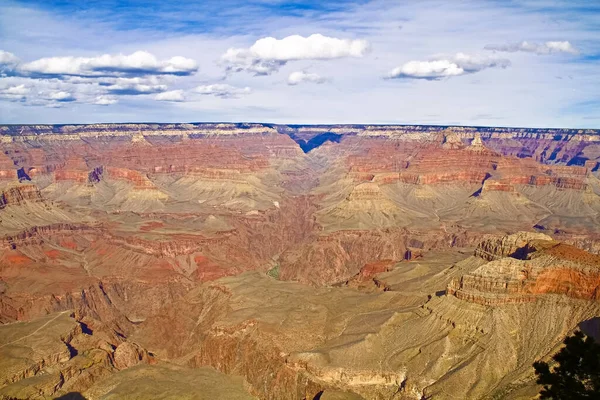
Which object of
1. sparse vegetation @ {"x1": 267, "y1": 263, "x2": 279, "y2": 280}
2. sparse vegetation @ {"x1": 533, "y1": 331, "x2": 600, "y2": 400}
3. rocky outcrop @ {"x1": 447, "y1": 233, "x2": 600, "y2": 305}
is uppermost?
sparse vegetation @ {"x1": 533, "y1": 331, "x2": 600, "y2": 400}

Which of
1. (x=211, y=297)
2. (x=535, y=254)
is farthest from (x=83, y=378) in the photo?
(x=535, y=254)

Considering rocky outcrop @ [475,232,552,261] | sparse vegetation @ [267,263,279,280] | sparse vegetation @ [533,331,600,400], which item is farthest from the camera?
sparse vegetation @ [267,263,279,280]

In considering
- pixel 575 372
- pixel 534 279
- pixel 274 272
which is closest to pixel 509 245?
pixel 534 279

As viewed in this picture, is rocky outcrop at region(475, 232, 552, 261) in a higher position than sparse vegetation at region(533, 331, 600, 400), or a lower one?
lower

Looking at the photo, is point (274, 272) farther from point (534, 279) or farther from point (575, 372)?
point (575, 372)

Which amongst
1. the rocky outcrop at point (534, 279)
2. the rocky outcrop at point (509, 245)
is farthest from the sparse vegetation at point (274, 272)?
the rocky outcrop at point (534, 279)

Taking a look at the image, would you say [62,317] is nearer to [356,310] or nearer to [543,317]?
[356,310]

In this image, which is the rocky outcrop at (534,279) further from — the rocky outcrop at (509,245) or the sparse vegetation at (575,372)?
the sparse vegetation at (575,372)

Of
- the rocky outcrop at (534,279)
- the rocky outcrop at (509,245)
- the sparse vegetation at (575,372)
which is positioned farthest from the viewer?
the rocky outcrop at (509,245)

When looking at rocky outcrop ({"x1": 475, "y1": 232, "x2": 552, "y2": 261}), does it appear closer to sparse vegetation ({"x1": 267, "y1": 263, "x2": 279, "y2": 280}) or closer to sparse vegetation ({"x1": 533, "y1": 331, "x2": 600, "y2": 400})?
sparse vegetation ({"x1": 533, "y1": 331, "x2": 600, "y2": 400})

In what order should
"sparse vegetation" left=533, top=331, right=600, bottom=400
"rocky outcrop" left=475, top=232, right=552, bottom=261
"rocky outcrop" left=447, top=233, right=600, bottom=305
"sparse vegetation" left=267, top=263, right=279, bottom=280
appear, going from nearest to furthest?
"sparse vegetation" left=533, top=331, right=600, bottom=400
"rocky outcrop" left=447, top=233, right=600, bottom=305
"rocky outcrop" left=475, top=232, right=552, bottom=261
"sparse vegetation" left=267, top=263, right=279, bottom=280

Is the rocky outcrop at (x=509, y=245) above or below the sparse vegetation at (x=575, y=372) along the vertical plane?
below

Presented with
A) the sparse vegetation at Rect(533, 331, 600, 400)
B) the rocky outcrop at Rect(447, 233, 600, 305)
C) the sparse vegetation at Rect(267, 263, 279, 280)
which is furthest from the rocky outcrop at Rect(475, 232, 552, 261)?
the sparse vegetation at Rect(267, 263, 279, 280)
